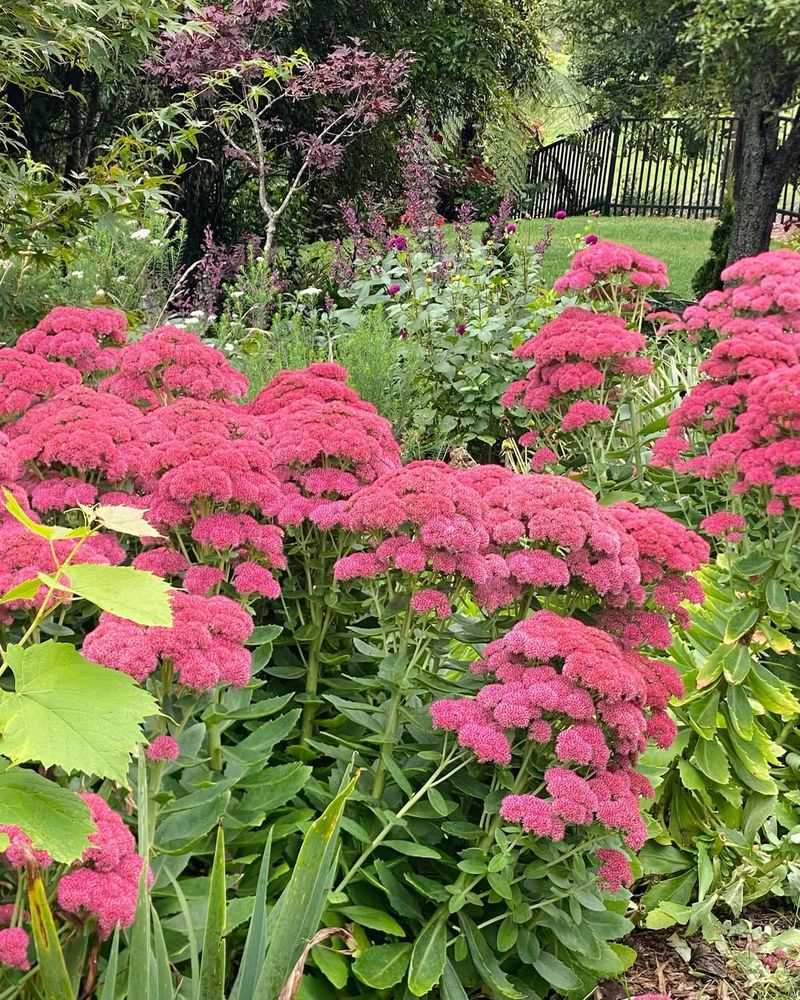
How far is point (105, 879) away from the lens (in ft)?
4.86

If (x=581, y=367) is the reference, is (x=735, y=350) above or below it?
above

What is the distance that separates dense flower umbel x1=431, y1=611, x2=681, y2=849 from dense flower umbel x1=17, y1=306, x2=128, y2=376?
161 cm

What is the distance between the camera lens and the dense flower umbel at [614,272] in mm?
4453

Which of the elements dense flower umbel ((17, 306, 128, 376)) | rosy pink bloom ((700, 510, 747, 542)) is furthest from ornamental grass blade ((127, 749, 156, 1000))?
rosy pink bloom ((700, 510, 747, 542))

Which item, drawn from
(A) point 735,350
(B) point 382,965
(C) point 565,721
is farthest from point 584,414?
(B) point 382,965

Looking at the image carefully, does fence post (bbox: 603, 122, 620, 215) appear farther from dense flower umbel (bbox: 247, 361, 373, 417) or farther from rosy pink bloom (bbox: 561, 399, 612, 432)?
dense flower umbel (bbox: 247, 361, 373, 417)

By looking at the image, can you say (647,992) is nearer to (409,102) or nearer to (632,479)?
(632,479)

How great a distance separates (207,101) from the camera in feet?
34.5

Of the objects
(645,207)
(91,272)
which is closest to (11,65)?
(91,272)

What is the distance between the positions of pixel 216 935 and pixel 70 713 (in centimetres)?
71

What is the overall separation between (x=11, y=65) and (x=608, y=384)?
3041mm

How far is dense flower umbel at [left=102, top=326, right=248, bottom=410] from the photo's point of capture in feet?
9.67

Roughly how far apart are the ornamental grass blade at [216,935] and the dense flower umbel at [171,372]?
5.33ft

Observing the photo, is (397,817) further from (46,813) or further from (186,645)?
(46,813)
